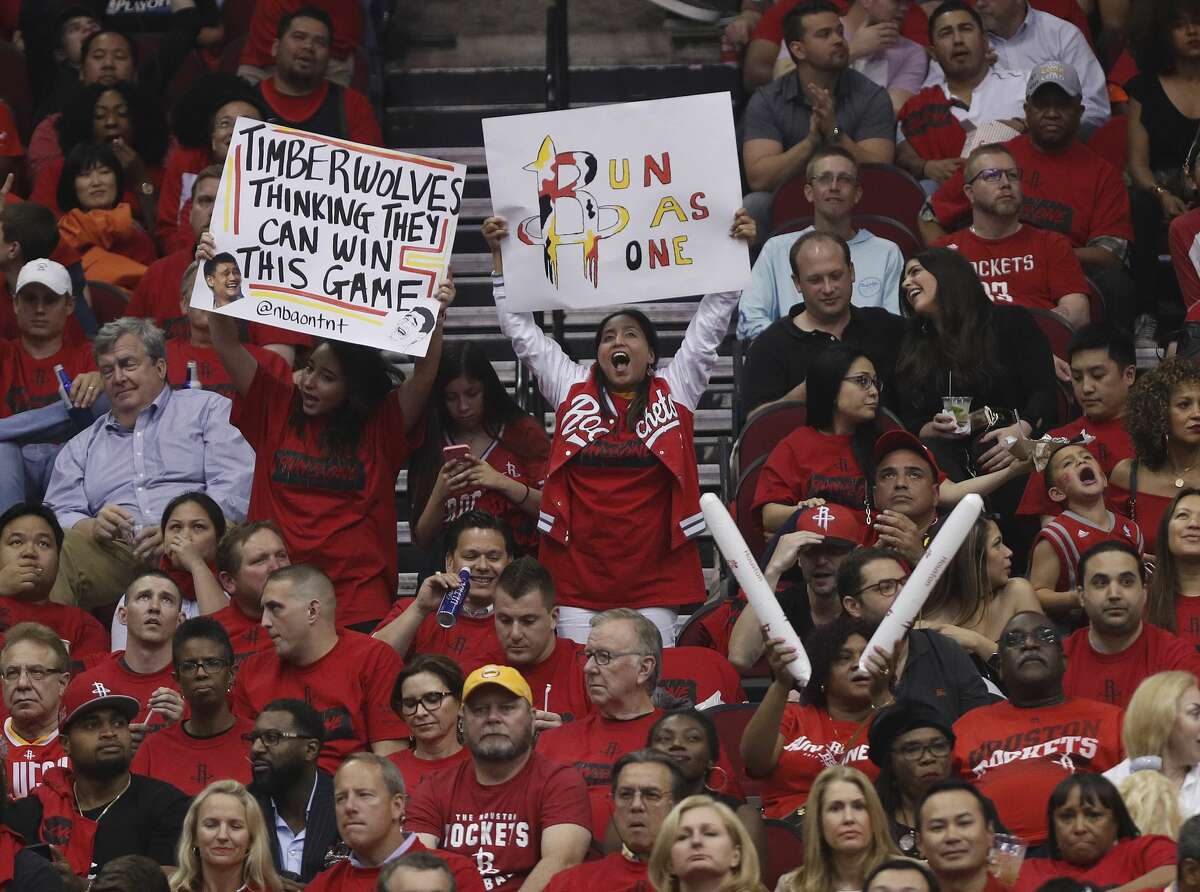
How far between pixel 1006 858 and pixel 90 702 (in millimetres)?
3255

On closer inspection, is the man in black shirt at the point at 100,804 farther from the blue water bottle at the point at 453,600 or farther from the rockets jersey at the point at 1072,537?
the rockets jersey at the point at 1072,537

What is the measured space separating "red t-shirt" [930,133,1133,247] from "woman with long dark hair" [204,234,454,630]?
2.91m

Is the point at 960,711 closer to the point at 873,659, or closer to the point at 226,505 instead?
the point at 873,659

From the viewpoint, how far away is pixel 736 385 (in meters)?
11.4

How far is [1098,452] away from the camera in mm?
10211

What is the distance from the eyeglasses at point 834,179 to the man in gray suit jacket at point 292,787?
390 centimetres

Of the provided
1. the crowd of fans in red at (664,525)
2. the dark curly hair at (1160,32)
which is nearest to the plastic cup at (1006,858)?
the crowd of fans in red at (664,525)

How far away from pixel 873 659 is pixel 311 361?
2.97 metres

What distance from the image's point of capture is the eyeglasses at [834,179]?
444 inches

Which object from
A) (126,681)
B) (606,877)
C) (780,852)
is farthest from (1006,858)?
(126,681)

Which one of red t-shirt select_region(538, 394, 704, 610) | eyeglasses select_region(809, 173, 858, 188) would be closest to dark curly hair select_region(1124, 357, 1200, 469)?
red t-shirt select_region(538, 394, 704, 610)

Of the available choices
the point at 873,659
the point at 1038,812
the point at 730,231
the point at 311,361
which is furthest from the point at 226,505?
the point at 1038,812

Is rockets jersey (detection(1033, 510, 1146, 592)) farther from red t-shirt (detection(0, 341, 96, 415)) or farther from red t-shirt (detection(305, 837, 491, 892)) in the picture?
red t-shirt (detection(0, 341, 96, 415))

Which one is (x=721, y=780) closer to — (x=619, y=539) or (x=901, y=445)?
(x=619, y=539)
